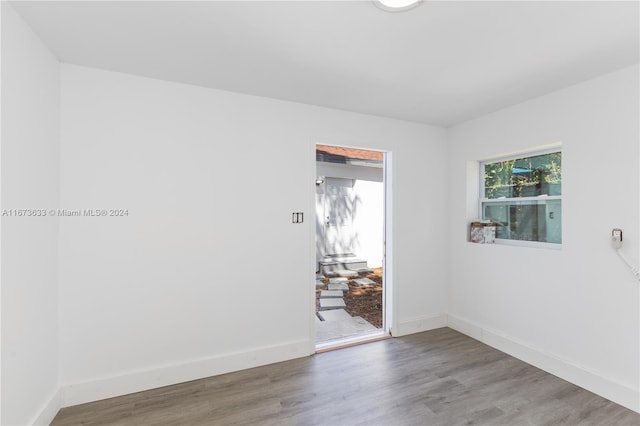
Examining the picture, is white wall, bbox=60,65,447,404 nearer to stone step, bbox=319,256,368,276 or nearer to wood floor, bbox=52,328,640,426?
wood floor, bbox=52,328,640,426

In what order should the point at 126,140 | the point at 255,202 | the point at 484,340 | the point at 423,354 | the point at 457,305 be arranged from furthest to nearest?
the point at 457,305, the point at 484,340, the point at 423,354, the point at 255,202, the point at 126,140

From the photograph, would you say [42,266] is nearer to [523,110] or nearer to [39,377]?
[39,377]

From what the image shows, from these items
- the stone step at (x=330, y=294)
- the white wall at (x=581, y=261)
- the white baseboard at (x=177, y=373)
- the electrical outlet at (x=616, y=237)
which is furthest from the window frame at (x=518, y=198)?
the stone step at (x=330, y=294)

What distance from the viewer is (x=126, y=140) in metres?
2.22

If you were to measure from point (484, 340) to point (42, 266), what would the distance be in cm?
389

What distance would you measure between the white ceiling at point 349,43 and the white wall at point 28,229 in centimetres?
25

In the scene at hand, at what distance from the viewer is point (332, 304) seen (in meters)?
4.41

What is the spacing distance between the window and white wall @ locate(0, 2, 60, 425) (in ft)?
13.0

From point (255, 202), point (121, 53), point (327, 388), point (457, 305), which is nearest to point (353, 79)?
point (255, 202)

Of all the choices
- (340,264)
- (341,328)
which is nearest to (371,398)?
(341,328)

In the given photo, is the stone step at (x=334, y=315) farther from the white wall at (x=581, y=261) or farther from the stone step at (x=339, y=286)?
the white wall at (x=581, y=261)

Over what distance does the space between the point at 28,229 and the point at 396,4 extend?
95.1 inches

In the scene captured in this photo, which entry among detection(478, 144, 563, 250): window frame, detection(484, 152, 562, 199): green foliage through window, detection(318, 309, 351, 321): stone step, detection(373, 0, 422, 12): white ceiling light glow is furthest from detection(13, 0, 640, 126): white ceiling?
detection(318, 309, 351, 321): stone step

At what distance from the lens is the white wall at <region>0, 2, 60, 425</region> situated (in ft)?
4.96
